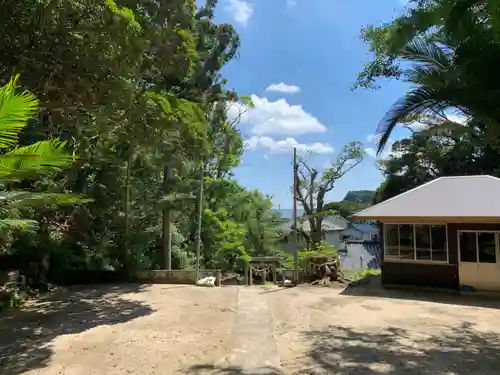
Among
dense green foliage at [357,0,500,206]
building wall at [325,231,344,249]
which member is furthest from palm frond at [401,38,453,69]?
building wall at [325,231,344,249]

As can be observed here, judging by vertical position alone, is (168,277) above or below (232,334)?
above

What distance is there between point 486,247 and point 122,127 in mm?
10787

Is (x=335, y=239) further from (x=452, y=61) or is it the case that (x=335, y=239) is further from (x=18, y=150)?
(x=18, y=150)

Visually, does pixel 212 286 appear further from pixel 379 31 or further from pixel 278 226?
pixel 278 226

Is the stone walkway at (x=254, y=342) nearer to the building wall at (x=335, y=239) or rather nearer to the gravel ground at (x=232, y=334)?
the gravel ground at (x=232, y=334)

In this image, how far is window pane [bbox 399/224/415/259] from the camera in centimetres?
1366

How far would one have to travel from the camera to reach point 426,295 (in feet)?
40.6

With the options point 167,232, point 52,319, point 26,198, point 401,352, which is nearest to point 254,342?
point 401,352

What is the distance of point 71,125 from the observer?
882 cm

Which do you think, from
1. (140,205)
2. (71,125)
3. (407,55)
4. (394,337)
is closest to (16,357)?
(71,125)

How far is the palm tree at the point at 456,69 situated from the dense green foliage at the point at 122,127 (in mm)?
4623

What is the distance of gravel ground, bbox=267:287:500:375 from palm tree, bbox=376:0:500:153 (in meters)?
3.13

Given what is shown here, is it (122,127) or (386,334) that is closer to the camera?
(386,334)

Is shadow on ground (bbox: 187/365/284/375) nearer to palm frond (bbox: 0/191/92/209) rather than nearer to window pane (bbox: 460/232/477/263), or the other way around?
palm frond (bbox: 0/191/92/209)
